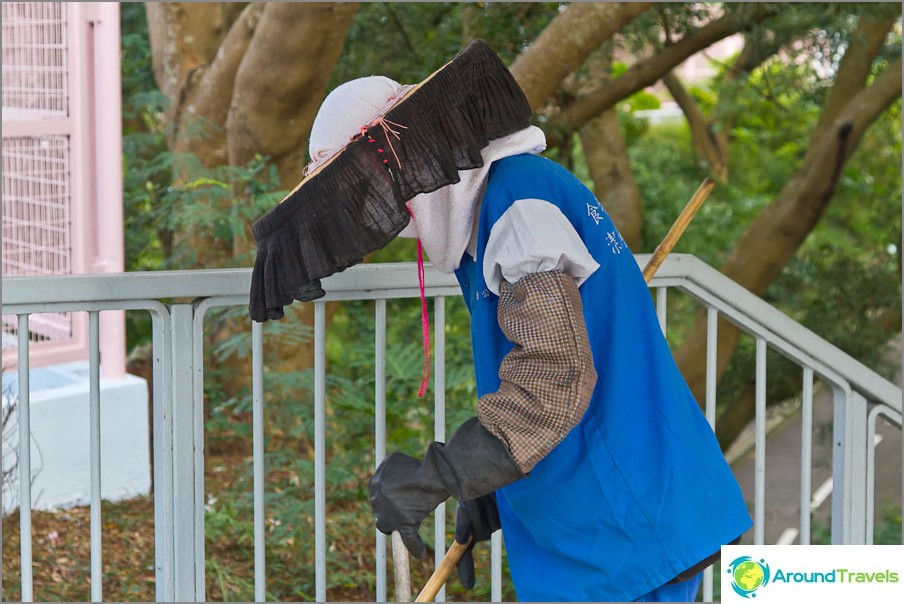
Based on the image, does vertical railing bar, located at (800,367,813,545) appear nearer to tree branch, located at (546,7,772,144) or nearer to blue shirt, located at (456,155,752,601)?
blue shirt, located at (456,155,752,601)

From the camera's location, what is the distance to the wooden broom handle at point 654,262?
228cm

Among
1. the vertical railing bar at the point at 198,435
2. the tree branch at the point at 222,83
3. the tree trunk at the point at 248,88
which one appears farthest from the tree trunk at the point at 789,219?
the vertical railing bar at the point at 198,435

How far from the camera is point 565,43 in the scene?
467 cm

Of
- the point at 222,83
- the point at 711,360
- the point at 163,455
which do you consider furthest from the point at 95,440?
the point at 222,83

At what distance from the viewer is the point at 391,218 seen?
1.88 metres

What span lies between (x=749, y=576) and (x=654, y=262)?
0.69 meters

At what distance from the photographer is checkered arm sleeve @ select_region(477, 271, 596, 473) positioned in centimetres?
178

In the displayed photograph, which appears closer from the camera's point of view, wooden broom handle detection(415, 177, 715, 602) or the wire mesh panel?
wooden broom handle detection(415, 177, 715, 602)

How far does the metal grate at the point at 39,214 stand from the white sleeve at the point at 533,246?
3.49m

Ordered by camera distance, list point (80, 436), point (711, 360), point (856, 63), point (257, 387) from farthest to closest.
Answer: point (856, 63), point (80, 436), point (711, 360), point (257, 387)

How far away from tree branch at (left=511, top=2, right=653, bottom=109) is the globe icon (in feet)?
8.86

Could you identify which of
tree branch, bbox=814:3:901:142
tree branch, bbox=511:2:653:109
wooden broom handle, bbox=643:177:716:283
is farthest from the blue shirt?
tree branch, bbox=814:3:901:142

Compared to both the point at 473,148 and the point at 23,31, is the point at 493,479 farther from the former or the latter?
the point at 23,31

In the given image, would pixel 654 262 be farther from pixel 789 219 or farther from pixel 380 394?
pixel 789 219
